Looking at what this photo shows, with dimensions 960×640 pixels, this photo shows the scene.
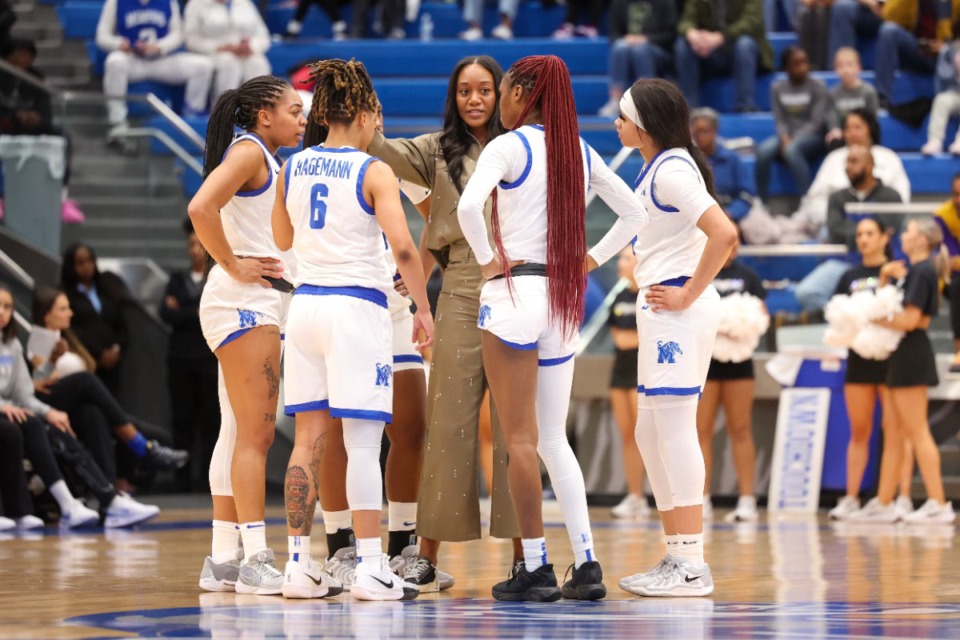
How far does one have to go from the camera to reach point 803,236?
36.7 ft

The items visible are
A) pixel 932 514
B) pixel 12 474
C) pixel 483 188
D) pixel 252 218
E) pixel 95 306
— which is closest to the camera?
pixel 483 188

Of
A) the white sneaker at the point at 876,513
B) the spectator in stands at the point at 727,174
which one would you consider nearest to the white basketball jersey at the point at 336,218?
the white sneaker at the point at 876,513

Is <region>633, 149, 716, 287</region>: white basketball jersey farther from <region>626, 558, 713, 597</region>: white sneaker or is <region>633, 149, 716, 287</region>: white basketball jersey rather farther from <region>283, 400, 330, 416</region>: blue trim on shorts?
<region>283, 400, 330, 416</region>: blue trim on shorts

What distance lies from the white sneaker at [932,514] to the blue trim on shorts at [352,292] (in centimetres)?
522

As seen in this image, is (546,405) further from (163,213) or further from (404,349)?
(163,213)

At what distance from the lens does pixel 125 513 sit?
8984 mm

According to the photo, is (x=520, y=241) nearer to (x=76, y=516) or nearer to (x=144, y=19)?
(x=76, y=516)

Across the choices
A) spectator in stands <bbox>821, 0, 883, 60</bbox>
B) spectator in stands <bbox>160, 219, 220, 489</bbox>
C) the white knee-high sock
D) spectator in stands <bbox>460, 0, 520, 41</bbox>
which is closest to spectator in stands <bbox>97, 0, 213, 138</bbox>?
spectator in stands <bbox>460, 0, 520, 41</bbox>

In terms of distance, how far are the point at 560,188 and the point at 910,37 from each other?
9.34 metres

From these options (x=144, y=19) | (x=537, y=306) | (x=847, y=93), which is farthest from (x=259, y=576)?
(x=144, y=19)

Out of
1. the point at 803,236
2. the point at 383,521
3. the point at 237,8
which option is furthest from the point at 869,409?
the point at 237,8

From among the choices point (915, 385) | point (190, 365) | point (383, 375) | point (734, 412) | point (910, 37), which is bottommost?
point (734, 412)

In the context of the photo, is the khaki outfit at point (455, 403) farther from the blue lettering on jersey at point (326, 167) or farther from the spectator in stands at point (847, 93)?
the spectator in stands at point (847, 93)

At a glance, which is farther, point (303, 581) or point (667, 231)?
point (667, 231)
